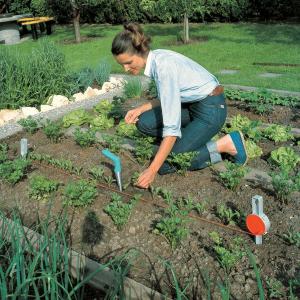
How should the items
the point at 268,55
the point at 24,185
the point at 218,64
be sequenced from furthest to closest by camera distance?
the point at 268,55, the point at 218,64, the point at 24,185

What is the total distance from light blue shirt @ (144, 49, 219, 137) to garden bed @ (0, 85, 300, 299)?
1.65ft

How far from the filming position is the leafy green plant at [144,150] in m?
3.61

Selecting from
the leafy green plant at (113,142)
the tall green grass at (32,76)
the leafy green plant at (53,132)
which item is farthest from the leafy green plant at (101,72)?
the leafy green plant at (113,142)

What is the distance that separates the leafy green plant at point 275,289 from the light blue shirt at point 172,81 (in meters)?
1.16

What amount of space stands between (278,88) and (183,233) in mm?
3624

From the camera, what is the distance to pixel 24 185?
364 centimetres

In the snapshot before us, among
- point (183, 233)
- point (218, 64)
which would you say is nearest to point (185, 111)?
point (183, 233)

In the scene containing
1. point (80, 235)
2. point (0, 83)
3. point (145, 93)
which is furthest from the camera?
point (145, 93)

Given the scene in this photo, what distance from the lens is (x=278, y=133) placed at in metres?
3.90

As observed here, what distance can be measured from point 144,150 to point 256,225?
136cm

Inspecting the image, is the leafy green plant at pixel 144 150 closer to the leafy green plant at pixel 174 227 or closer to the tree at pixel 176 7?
the leafy green plant at pixel 174 227

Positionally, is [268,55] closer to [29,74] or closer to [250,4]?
[29,74]

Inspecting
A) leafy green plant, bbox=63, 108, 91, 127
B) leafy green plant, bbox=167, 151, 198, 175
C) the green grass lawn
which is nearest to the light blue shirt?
leafy green plant, bbox=167, 151, 198, 175

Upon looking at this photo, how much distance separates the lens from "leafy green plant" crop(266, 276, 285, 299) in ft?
7.03
